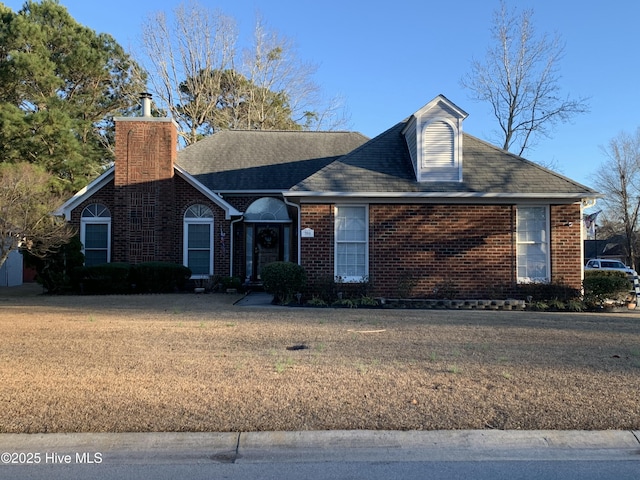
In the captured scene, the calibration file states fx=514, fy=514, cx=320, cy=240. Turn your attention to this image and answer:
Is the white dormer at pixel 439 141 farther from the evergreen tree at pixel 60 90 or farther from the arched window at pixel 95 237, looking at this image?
the evergreen tree at pixel 60 90

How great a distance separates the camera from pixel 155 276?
15.4 m

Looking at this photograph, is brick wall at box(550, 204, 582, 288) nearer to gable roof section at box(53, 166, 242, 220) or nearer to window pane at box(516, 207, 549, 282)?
window pane at box(516, 207, 549, 282)

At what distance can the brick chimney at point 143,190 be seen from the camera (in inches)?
643

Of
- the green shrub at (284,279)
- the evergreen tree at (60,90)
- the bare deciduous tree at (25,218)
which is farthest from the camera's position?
the evergreen tree at (60,90)

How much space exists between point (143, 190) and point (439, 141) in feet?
30.4

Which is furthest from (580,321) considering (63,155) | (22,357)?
(63,155)

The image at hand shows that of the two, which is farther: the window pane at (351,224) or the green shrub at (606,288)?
the window pane at (351,224)

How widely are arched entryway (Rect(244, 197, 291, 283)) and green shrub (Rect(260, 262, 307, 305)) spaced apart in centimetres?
497

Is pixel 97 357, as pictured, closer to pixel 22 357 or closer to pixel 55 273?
pixel 22 357

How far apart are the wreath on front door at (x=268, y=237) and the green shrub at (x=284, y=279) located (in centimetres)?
495

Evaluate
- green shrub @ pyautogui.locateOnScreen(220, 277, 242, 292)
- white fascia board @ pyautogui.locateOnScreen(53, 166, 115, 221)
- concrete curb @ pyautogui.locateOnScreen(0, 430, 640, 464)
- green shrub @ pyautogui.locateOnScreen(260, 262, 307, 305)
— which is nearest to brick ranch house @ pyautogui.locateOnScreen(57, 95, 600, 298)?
green shrub @ pyautogui.locateOnScreen(260, 262, 307, 305)

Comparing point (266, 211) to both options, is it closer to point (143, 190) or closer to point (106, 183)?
point (143, 190)

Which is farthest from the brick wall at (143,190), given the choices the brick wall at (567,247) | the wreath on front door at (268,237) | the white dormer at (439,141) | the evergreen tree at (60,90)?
the brick wall at (567,247)

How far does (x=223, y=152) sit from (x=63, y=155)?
9.76 metres
